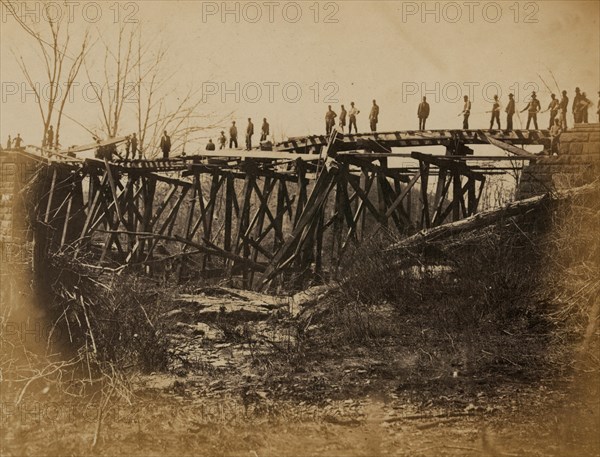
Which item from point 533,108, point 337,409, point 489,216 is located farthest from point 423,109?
point 337,409

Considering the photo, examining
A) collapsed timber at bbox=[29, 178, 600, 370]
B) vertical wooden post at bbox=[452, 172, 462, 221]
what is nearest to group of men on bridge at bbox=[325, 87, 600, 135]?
vertical wooden post at bbox=[452, 172, 462, 221]

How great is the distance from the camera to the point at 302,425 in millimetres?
4438

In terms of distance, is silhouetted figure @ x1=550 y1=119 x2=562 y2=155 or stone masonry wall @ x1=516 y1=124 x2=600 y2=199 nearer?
stone masonry wall @ x1=516 y1=124 x2=600 y2=199

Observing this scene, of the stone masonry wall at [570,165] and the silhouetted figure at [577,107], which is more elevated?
the silhouetted figure at [577,107]

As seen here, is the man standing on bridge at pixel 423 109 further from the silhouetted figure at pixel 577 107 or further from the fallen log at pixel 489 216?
the fallen log at pixel 489 216

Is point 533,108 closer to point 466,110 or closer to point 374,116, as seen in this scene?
point 466,110

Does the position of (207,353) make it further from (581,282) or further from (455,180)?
(455,180)

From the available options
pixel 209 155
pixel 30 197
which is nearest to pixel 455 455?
pixel 30 197

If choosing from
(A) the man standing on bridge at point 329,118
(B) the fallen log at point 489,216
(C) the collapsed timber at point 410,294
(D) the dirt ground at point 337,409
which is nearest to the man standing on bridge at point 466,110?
(A) the man standing on bridge at point 329,118

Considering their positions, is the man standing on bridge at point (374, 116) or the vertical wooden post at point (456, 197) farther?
the man standing on bridge at point (374, 116)

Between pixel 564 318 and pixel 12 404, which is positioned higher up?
pixel 564 318

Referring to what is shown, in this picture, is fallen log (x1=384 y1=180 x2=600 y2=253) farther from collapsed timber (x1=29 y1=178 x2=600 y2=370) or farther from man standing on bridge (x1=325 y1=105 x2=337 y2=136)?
man standing on bridge (x1=325 y1=105 x2=337 y2=136)

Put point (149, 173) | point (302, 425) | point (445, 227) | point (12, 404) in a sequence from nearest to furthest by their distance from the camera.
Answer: point (302, 425)
point (12, 404)
point (445, 227)
point (149, 173)

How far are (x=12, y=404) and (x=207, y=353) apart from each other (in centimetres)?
222
